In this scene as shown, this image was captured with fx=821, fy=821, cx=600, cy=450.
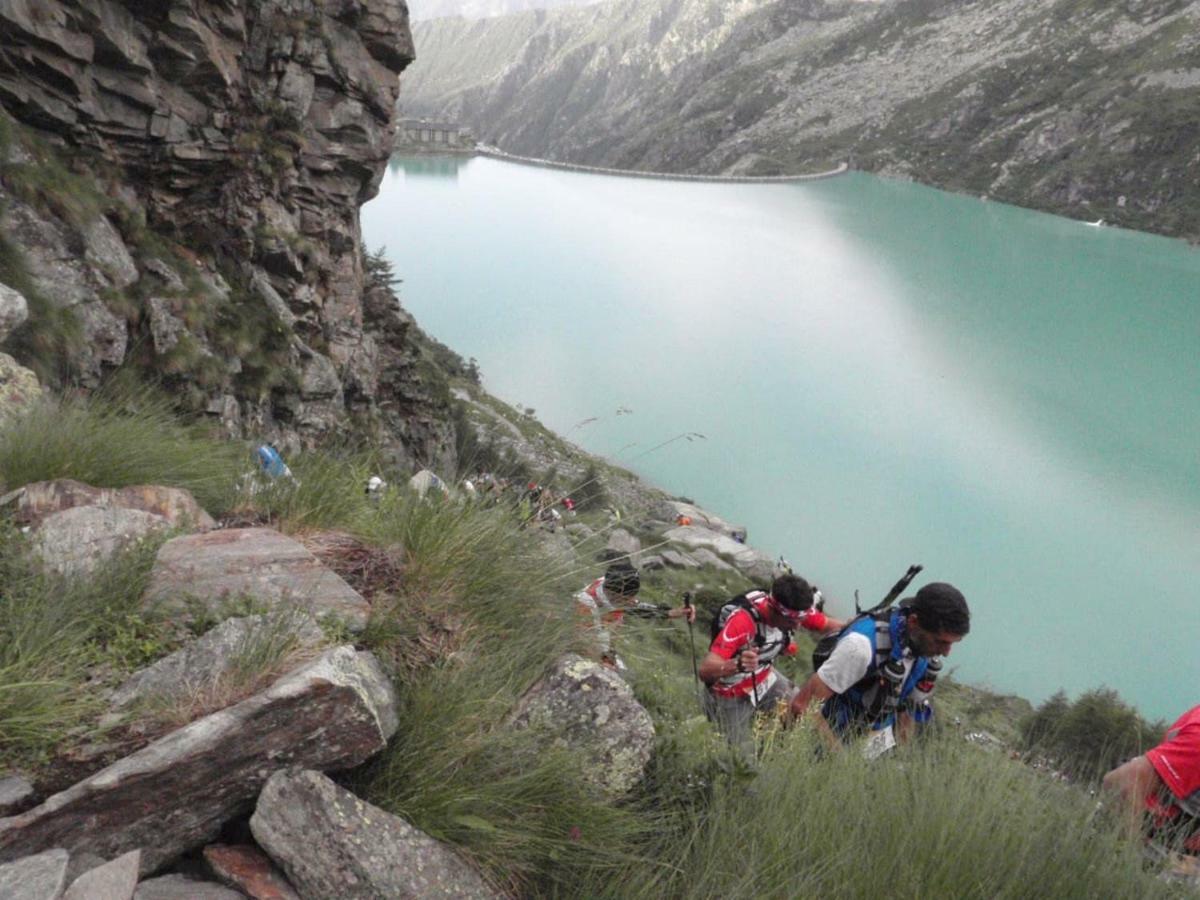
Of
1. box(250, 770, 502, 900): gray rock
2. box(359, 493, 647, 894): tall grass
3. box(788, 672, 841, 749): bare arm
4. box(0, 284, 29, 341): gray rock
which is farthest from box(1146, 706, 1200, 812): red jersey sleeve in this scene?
box(0, 284, 29, 341): gray rock

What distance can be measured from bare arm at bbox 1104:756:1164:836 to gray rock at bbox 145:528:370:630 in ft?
8.04

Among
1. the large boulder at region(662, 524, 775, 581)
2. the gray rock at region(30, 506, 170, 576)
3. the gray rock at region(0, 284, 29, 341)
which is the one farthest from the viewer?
the large boulder at region(662, 524, 775, 581)

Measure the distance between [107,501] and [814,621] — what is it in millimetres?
3409

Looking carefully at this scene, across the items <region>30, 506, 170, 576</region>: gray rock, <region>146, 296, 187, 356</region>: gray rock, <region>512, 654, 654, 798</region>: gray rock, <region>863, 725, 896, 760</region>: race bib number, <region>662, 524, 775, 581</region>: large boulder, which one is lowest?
<region>662, 524, 775, 581</region>: large boulder

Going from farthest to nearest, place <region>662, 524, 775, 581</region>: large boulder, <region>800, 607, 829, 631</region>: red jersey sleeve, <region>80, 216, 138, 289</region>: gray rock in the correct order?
1. <region>662, 524, 775, 581</region>: large boulder
2. <region>80, 216, 138, 289</region>: gray rock
3. <region>800, 607, 829, 631</region>: red jersey sleeve

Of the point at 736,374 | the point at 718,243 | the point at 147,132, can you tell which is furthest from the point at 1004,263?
the point at 147,132

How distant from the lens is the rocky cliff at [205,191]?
8.52 meters

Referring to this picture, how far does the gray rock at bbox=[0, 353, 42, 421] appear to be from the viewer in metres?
3.82

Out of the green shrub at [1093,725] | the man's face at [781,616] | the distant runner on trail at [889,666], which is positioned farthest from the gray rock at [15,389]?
the green shrub at [1093,725]

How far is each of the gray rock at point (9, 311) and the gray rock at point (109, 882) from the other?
4162 millimetres

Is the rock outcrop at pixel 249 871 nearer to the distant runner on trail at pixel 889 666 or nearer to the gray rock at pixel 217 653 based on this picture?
the gray rock at pixel 217 653

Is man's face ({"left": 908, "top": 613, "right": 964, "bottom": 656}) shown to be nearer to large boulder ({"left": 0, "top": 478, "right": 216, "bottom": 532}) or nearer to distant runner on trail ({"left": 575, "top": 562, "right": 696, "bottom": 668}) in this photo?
distant runner on trail ({"left": 575, "top": 562, "right": 696, "bottom": 668})

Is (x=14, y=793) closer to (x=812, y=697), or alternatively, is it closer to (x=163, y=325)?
(x=812, y=697)

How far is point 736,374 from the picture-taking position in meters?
39.8
